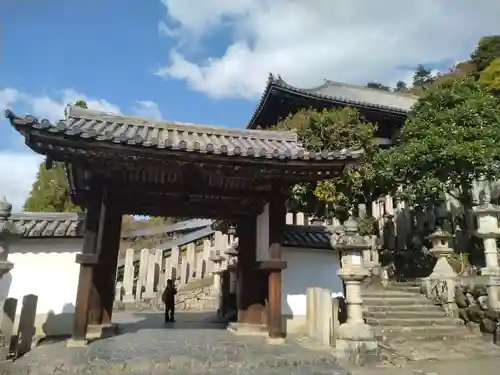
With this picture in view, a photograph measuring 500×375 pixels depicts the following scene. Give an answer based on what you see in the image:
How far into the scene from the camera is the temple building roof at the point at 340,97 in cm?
2305

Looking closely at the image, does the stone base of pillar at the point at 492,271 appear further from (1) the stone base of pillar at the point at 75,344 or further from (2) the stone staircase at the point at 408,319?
(1) the stone base of pillar at the point at 75,344

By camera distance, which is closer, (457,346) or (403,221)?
(457,346)

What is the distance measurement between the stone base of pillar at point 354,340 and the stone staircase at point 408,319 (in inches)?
83.5

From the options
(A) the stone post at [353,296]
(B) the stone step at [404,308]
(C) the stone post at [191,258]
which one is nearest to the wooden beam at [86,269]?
(A) the stone post at [353,296]

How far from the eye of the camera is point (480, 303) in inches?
410

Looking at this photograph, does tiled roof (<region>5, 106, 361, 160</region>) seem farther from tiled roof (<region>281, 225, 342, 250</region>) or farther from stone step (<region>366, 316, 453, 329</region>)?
stone step (<region>366, 316, 453, 329</region>)

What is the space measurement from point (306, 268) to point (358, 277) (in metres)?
2.70

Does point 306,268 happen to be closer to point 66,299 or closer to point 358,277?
point 358,277

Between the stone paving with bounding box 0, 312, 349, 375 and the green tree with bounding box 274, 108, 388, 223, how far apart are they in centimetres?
933

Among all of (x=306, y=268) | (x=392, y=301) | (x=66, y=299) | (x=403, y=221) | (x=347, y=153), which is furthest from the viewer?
(x=403, y=221)

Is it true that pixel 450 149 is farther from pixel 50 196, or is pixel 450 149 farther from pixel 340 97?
pixel 50 196

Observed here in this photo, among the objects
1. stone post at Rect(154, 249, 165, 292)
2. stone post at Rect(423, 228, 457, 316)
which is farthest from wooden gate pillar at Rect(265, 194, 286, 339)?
stone post at Rect(154, 249, 165, 292)

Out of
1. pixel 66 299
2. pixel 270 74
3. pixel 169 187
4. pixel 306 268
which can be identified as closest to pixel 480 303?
pixel 306 268

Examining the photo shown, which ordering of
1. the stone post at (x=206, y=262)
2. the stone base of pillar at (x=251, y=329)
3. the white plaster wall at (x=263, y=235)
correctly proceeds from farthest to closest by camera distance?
the stone post at (x=206, y=262)
the stone base of pillar at (x=251, y=329)
the white plaster wall at (x=263, y=235)
